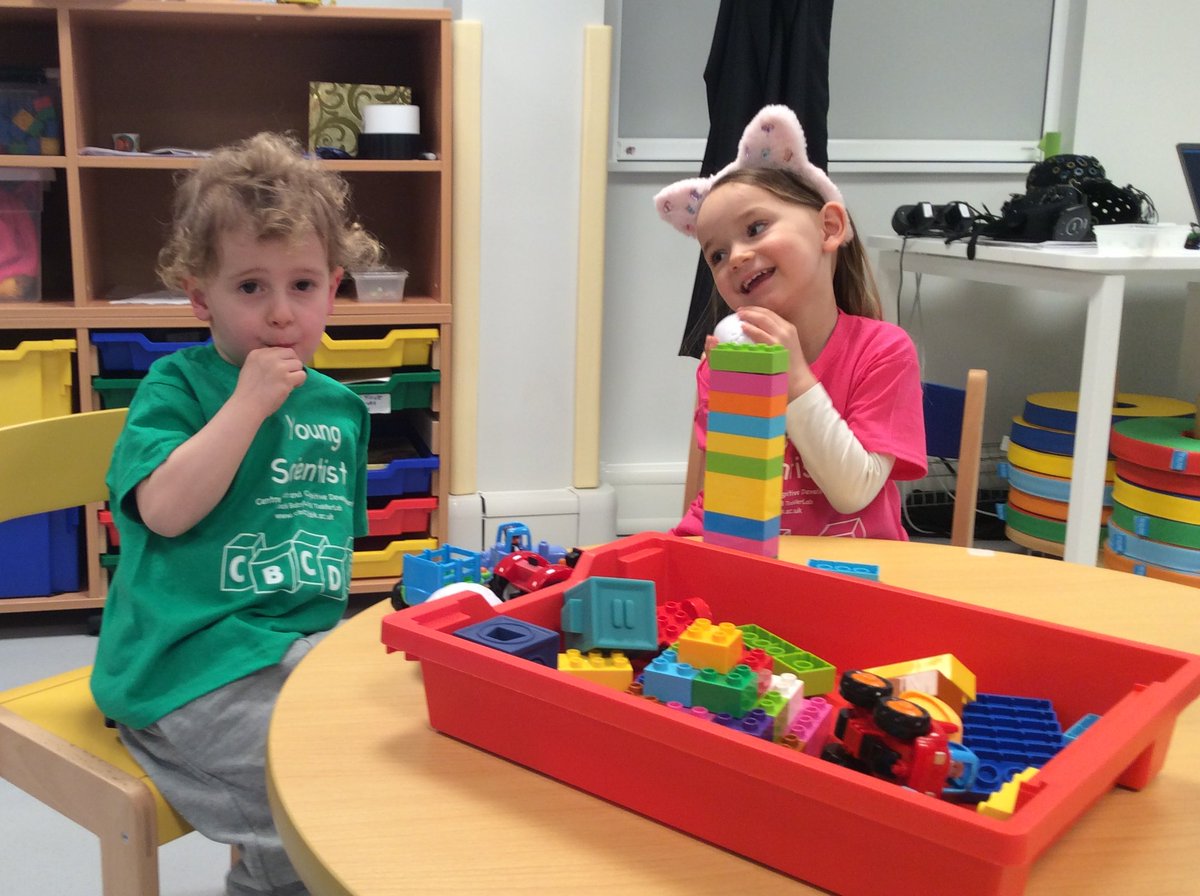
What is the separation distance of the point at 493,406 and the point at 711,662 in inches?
67.3

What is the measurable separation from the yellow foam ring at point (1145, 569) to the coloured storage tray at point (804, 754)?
1414mm

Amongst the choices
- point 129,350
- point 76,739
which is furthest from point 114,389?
point 76,739

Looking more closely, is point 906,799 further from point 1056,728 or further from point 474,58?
point 474,58

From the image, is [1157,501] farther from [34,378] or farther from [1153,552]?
[34,378]

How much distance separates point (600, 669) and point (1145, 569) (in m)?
1.77

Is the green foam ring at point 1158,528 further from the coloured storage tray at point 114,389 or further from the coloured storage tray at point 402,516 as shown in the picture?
the coloured storage tray at point 114,389

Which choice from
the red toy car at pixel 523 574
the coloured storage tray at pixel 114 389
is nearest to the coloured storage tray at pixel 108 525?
the coloured storage tray at pixel 114 389

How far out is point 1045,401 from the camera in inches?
95.2

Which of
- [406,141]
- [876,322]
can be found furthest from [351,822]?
[406,141]

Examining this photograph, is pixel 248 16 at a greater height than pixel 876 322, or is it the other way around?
pixel 248 16

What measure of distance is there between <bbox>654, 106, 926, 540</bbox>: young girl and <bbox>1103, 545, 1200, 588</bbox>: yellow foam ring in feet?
3.29

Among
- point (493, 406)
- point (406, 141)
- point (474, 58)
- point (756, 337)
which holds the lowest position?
point (493, 406)

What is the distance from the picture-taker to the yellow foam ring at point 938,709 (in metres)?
0.59

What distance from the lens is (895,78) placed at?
106 inches
